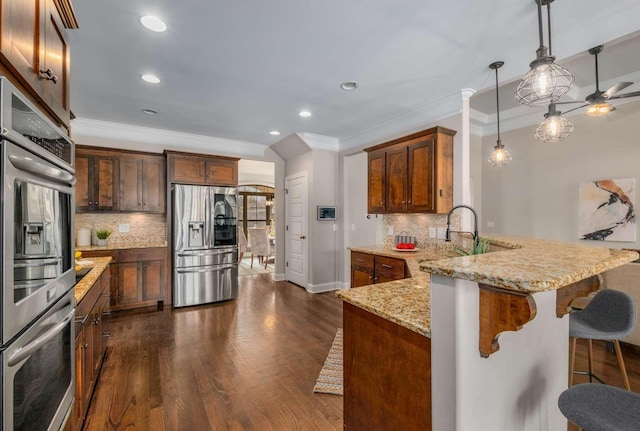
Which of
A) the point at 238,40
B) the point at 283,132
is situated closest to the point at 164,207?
the point at 283,132

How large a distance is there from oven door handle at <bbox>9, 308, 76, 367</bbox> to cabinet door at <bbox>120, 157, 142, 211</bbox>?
357 cm

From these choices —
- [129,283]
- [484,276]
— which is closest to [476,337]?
[484,276]

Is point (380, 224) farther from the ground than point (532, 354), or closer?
farther from the ground

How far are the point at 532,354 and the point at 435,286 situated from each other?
773mm

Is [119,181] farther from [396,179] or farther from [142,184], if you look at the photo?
[396,179]

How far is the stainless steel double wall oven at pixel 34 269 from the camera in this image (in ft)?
2.70

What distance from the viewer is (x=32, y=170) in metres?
0.97

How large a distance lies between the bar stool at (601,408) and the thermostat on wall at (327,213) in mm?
4327

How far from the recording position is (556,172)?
4.27 metres

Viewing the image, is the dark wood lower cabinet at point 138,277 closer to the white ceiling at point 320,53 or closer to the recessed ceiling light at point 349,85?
the white ceiling at point 320,53

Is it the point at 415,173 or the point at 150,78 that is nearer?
the point at 150,78

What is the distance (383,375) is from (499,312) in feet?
1.97

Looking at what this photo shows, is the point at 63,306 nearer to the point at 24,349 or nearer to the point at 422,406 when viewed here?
the point at 24,349

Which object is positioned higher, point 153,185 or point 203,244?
point 153,185
